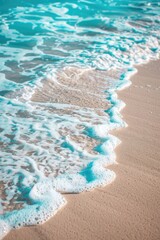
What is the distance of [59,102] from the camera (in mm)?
3834

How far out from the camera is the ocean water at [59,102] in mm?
2371

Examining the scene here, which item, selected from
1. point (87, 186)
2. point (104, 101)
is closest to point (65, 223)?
point (87, 186)

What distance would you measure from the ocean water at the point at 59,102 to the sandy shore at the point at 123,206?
3.8 inches

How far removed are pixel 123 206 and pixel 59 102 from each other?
6.64 feet

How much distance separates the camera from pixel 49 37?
717 centimetres

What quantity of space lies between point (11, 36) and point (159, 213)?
640 centimetres

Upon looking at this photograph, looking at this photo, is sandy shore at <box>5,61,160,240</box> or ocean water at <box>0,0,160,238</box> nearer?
sandy shore at <box>5,61,160,240</box>

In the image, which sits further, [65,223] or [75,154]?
[75,154]

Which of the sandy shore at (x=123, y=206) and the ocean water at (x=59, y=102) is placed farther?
the ocean water at (x=59, y=102)

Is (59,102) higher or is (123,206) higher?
(59,102)

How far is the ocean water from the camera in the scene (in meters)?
2.37

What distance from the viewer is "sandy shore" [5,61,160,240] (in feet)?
6.40

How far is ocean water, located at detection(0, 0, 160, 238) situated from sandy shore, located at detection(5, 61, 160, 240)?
0.10 metres

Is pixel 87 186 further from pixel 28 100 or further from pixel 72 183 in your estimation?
pixel 28 100
